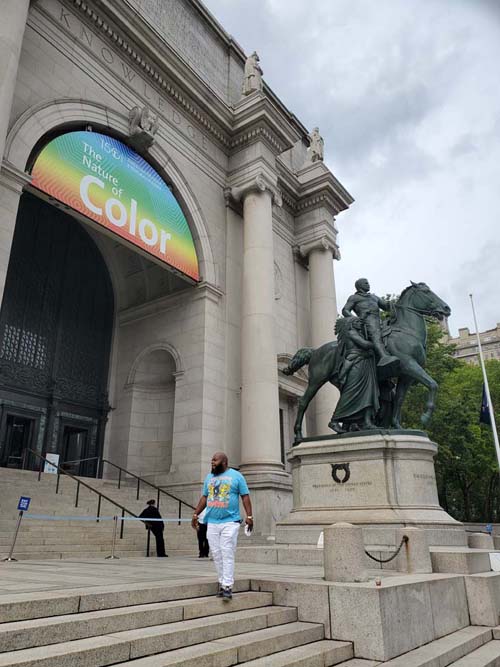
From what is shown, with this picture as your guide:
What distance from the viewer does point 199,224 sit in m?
20.4

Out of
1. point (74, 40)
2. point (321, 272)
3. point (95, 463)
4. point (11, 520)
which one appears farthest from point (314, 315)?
point (11, 520)

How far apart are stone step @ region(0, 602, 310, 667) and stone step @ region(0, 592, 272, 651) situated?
0.06 metres

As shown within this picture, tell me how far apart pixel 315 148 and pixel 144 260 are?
41.9 feet

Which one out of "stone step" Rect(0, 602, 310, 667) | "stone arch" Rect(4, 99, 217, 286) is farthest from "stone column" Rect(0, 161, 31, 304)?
"stone step" Rect(0, 602, 310, 667)

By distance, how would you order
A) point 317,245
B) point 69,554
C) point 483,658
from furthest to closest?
point 317,245, point 69,554, point 483,658

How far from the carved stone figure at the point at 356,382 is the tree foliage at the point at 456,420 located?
13.5 meters

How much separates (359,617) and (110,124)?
1645cm

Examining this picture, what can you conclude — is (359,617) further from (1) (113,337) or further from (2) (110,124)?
(1) (113,337)

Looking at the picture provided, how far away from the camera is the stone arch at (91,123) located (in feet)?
45.6

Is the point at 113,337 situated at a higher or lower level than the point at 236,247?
lower

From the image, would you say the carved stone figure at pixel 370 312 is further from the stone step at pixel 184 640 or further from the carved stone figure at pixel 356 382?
the stone step at pixel 184 640

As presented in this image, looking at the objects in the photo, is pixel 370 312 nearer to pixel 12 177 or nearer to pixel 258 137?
pixel 12 177

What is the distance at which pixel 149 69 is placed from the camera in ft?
62.7

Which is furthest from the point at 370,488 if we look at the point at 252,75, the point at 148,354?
the point at 252,75
